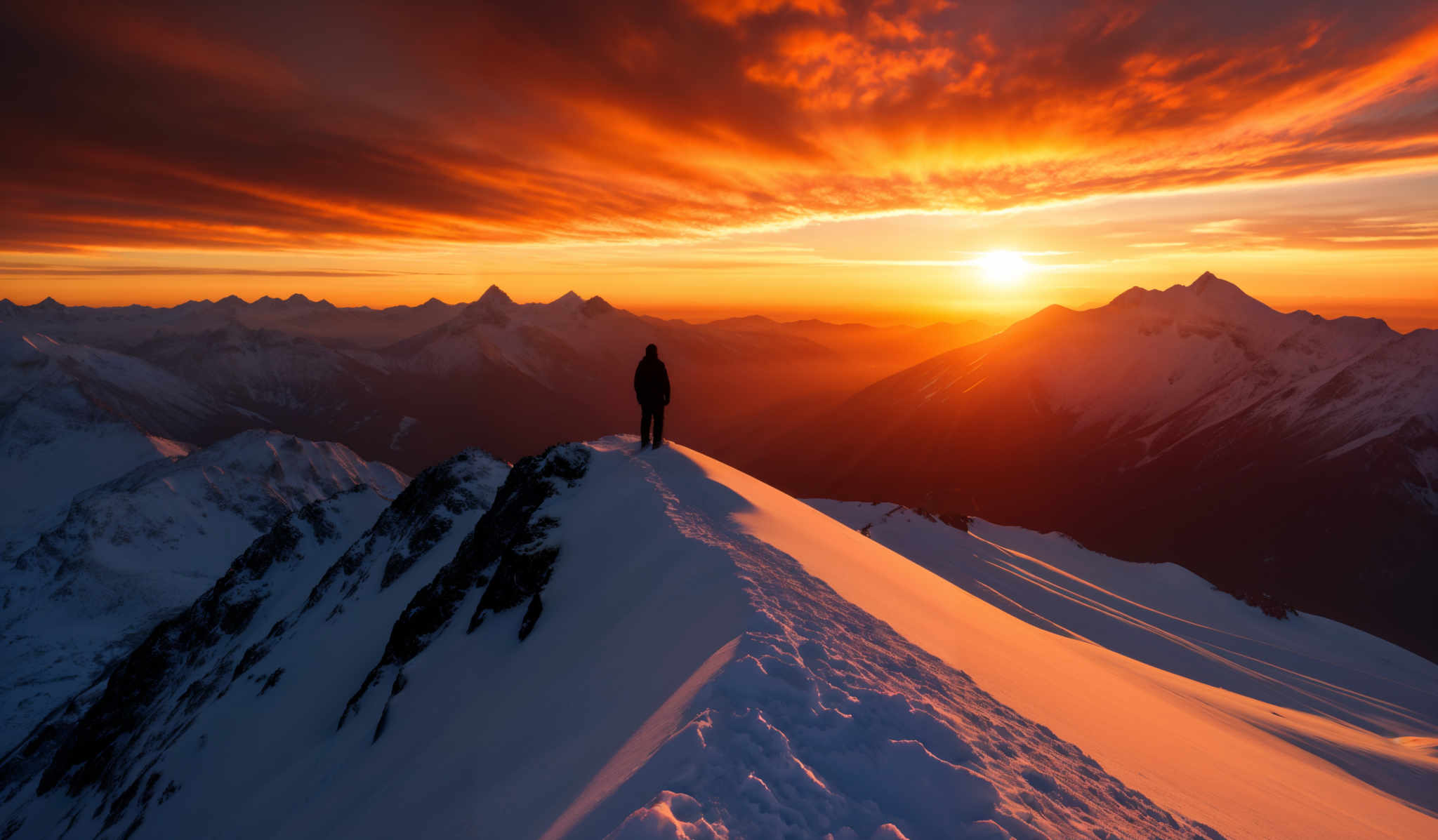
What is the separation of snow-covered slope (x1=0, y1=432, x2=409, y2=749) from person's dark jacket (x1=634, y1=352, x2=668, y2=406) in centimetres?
6418

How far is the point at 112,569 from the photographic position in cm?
11700

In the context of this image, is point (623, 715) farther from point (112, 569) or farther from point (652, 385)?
point (112, 569)

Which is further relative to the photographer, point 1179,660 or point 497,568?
point 1179,660

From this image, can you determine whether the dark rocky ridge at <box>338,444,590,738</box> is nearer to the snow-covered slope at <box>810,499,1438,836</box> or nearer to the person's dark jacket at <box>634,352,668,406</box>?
the person's dark jacket at <box>634,352,668,406</box>

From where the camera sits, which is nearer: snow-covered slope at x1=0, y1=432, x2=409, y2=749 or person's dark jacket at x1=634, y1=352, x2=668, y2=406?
person's dark jacket at x1=634, y1=352, x2=668, y2=406

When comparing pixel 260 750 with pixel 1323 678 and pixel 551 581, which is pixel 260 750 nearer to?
pixel 551 581

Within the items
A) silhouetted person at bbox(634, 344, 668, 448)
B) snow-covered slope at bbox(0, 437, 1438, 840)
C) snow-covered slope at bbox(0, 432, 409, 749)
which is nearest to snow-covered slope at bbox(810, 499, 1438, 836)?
snow-covered slope at bbox(0, 437, 1438, 840)

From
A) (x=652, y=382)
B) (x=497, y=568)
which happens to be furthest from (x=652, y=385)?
(x=497, y=568)

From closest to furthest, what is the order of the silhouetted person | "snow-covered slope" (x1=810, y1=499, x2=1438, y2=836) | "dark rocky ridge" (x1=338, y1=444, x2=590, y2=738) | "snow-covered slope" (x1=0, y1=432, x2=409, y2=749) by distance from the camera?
1. "snow-covered slope" (x1=810, y1=499, x2=1438, y2=836)
2. "dark rocky ridge" (x1=338, y1=444, x2=590, y2=738)
3. the silhouetted person
4. "snow-covered slope" (x1=0, y1=432, x2=409, y2=749)

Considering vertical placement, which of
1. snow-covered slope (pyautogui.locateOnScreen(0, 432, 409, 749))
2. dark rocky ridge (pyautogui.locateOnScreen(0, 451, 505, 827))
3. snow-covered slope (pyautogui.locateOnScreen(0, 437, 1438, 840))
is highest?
snow-covered slope (pyautogui.locateOnScreen(0, 437, 1438, 840))

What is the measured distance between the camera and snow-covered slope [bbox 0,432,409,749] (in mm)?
95000

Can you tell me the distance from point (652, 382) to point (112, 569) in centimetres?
15396

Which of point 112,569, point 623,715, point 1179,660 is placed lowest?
Answer: point 112,569

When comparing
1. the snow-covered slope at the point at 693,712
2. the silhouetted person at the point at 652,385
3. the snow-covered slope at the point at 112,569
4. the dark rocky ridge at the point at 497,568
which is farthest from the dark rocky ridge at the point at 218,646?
the silhouetted person at the point at 652,385
